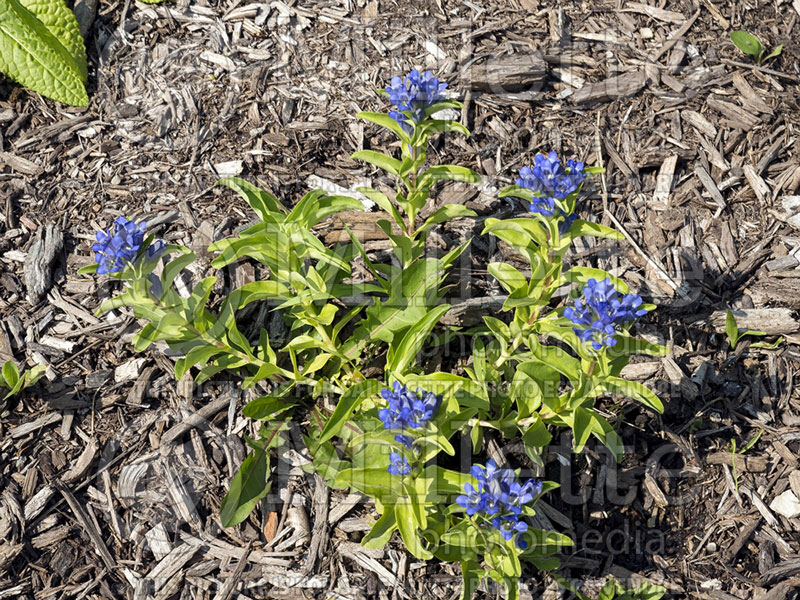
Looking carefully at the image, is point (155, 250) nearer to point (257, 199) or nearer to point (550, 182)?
point (257, 199)

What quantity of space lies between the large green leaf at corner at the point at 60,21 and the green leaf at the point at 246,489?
2857mm

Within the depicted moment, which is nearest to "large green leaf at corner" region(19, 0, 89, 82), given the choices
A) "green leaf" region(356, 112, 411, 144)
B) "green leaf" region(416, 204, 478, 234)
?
"green leaf" region(356, 112, 411, 144)

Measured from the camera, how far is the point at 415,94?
11.3 ft

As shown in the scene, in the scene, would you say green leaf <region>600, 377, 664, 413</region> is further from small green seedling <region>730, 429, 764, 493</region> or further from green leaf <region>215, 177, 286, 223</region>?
green leaf <region>215, 177, 286, 223</region>

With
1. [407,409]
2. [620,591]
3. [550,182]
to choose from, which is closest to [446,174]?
[550,182]

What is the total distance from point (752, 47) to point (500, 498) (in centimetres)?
386

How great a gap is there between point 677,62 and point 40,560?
4883 mm

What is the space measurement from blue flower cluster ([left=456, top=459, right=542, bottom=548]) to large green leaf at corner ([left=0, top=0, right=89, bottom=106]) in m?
3.59

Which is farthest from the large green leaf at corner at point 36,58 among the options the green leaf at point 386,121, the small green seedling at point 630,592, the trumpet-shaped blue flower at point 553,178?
the small green seedling at point 630,592

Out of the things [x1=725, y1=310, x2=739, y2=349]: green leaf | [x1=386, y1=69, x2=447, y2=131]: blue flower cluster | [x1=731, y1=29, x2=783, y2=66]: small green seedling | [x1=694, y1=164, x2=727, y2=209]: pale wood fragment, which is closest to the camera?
[x1=386, y1=69, x2=447, y2=131]: blue flower cluster

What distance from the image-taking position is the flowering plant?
10.5ft

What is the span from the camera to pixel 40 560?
376cm

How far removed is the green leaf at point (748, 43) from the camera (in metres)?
5.22

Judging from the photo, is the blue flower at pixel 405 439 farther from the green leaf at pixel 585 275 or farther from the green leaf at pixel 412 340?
the green leaf at pixel 585 275
